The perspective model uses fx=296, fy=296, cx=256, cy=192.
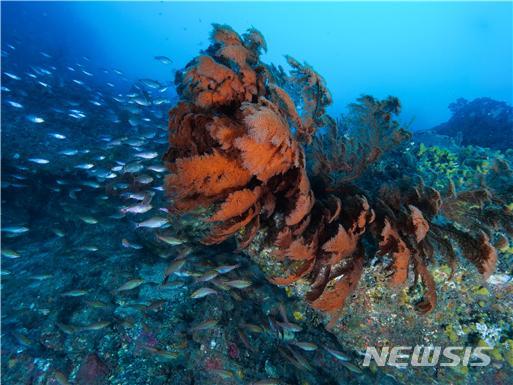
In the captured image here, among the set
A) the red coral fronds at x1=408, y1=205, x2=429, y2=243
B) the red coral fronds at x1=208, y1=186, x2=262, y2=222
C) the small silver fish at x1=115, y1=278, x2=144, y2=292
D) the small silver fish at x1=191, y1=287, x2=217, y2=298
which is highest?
the red coral fronds at x1=408, y1=205, x2=429, y2=243

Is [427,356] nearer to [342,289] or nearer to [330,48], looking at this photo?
[342,289]

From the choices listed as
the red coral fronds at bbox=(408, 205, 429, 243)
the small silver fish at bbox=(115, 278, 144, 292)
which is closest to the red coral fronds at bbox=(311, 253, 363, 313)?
the red coral fronds at bbox=(408, 205, 429, 243)

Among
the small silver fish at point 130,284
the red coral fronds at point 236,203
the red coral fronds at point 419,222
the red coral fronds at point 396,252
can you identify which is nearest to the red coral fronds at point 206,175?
the red coral fronds at point 236,203

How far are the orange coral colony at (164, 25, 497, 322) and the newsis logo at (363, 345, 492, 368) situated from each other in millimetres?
1167

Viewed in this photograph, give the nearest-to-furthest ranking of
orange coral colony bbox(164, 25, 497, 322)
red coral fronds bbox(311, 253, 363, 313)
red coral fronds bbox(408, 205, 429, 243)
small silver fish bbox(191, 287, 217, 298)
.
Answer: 1. red coral fronds bbox(408, 205, 429, 243)
2. orange coral colony bbox(164, 25, 497, 322)
3. red coral fronds bbox(311, 253, 363, 313)
4. small silver fish bbox(191, 287, 217, 298)

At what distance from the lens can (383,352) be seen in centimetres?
450

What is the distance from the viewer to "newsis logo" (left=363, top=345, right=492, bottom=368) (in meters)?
4.22

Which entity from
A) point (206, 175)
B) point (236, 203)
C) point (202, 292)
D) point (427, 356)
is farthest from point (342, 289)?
point (202, 292)

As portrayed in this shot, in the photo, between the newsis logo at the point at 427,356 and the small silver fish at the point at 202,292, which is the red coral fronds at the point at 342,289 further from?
the small silver fish at the point at 202,292

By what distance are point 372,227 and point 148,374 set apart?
389cm

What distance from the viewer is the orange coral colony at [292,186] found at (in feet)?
10.5

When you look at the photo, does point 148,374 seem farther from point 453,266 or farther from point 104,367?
point 453,266

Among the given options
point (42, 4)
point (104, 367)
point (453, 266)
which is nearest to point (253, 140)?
point (453, 266)

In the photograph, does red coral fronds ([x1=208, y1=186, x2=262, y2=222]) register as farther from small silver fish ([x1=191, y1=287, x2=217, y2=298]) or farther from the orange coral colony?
small silver fish ([x1=191, y1=287, x2=217, y2=298])
